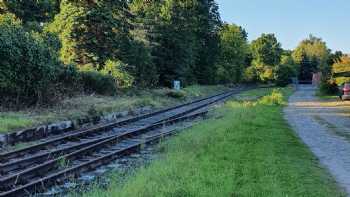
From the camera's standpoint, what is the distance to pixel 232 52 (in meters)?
93.9

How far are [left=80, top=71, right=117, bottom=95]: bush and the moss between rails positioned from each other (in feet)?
56.2

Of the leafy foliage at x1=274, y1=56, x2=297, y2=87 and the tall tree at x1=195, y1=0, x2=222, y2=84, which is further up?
the tall tree at x1=195, y1=0, x2=222, y2=84

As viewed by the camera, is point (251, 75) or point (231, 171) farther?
point (251, 75)

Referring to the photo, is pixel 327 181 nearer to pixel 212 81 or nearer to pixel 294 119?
pixel 294 119

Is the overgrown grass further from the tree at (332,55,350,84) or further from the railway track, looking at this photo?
the tree at (332,55,350,84)

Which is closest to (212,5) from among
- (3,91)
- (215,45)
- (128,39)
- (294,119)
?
(215,45)

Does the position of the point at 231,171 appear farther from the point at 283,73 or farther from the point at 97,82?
the point at 283,73

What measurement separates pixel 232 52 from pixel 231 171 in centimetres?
8471

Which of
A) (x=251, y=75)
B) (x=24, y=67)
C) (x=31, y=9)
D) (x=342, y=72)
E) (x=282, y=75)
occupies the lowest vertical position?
(x=251, y=75)

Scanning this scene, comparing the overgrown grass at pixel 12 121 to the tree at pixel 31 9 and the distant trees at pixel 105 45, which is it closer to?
the distant trees at pixel 105 45

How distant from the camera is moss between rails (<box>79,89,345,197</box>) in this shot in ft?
28.7

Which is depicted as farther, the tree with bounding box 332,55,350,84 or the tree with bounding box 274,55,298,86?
the tree with bounding box 274,55,298,86

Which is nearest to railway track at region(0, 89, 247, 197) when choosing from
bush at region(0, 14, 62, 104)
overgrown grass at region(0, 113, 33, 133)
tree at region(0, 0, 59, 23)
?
overgrown grass at region(0, 113, 33, 133)

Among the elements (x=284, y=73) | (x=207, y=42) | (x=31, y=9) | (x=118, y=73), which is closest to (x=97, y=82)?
(x=118, y=73)
